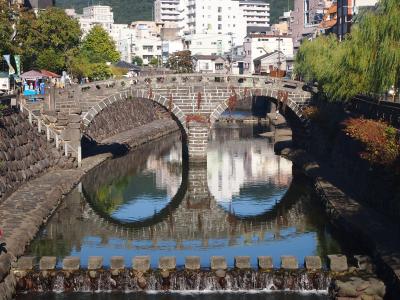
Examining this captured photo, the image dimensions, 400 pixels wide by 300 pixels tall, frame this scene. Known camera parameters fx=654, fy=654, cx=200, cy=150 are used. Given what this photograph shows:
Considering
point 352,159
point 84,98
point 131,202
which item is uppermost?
point 84,98

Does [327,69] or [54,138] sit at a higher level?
[327,69]

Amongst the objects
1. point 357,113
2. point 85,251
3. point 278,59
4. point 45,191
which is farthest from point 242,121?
point 85,251

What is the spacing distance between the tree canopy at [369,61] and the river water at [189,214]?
727 cm

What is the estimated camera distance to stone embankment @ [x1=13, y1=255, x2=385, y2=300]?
81.2ft

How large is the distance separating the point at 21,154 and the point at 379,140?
2138cm

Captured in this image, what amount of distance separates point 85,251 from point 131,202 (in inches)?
489

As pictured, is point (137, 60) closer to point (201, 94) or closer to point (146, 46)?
point (146, 46)

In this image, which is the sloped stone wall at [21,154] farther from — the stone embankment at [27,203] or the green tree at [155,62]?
the green tree at [155,62]

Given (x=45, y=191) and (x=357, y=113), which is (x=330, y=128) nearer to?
(x=357, y=113)

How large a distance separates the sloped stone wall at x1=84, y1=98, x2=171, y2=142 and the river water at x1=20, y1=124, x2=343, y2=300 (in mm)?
5161

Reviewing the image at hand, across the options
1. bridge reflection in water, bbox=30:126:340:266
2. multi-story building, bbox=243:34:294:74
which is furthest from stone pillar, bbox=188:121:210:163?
multi-story building, bbox=243:34:294:74

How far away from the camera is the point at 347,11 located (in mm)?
76812

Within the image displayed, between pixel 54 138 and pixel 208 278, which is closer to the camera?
pixel 208 278

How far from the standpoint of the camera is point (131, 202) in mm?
42375
